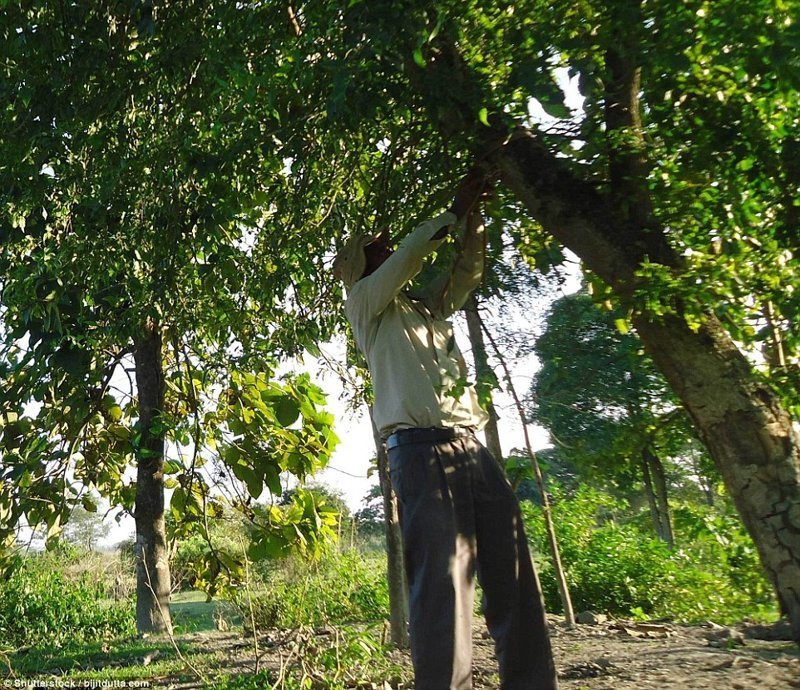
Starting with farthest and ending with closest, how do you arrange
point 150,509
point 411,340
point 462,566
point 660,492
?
point 660,492
point 150,509
point 411,340
point 462,566

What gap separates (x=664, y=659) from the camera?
4098mm

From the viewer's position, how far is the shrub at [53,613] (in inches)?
388

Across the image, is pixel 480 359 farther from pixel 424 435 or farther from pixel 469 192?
pixel 469 192

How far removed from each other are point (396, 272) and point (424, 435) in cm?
63

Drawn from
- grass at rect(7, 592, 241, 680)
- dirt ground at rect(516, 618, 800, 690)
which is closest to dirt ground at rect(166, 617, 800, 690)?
dirt ground at rect(516, 618, 800, 690)

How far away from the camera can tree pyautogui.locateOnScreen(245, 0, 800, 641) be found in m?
2.59

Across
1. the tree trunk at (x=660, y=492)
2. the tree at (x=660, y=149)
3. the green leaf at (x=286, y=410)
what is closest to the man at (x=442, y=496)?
A: the tree at (x=660, y=149)

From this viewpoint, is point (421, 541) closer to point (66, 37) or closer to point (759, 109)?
point (759, 109)

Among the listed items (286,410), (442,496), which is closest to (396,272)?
(442,496)

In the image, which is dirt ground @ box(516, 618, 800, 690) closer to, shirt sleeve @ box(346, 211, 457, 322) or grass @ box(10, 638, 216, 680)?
shirt sleeve @ box(346, 211, 457, 322)

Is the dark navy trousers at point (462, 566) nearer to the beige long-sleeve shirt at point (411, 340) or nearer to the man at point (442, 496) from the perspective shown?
the man at point (442, 496)

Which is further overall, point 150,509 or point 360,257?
point 150,509

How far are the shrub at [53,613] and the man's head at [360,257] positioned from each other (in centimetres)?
783

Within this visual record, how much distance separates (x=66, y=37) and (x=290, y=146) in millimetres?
1352
